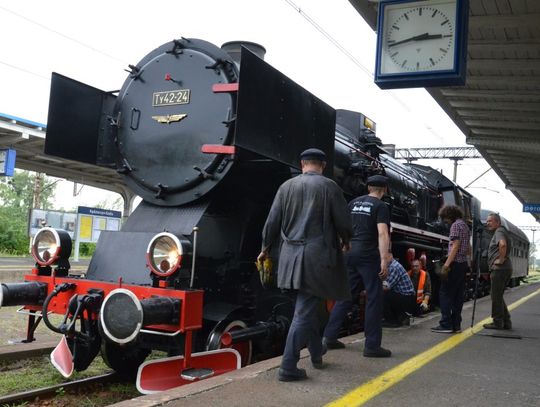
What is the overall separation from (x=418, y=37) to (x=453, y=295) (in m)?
3.24

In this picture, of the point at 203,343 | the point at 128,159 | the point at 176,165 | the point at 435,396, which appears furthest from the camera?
the point at 128,159

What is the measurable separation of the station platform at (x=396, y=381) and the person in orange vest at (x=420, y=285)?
2.34 m

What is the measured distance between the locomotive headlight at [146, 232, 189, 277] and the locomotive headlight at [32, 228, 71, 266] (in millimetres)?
1106

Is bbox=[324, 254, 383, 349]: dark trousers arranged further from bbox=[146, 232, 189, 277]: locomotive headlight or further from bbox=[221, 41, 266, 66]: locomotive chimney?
bbox=[221, 41, 266, 66]: locomotive chimney

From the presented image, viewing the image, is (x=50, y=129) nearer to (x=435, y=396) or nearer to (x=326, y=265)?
(x=326, y=265)

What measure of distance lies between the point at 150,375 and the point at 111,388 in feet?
3.64

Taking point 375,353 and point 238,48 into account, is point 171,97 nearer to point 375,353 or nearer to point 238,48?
point 238,48

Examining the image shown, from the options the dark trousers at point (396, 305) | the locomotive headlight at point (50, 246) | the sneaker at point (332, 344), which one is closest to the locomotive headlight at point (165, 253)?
the locomotive headlight at point (50, 246)

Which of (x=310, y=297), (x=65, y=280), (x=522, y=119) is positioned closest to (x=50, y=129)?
(x=65, y=280)

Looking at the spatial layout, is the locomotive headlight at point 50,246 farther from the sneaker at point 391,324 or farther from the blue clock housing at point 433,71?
the sneaker at point 391,324

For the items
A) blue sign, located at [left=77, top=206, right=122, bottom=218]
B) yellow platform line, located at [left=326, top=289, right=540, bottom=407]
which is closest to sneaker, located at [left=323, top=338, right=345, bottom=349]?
yellow platform line, located at [left=326, top=289, right=540, bottom=407]

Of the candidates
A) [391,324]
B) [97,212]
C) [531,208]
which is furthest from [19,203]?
[391,324]

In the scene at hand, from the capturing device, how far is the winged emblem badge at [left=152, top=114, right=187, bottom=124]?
5.10 metres

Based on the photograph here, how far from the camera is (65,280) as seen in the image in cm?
462
